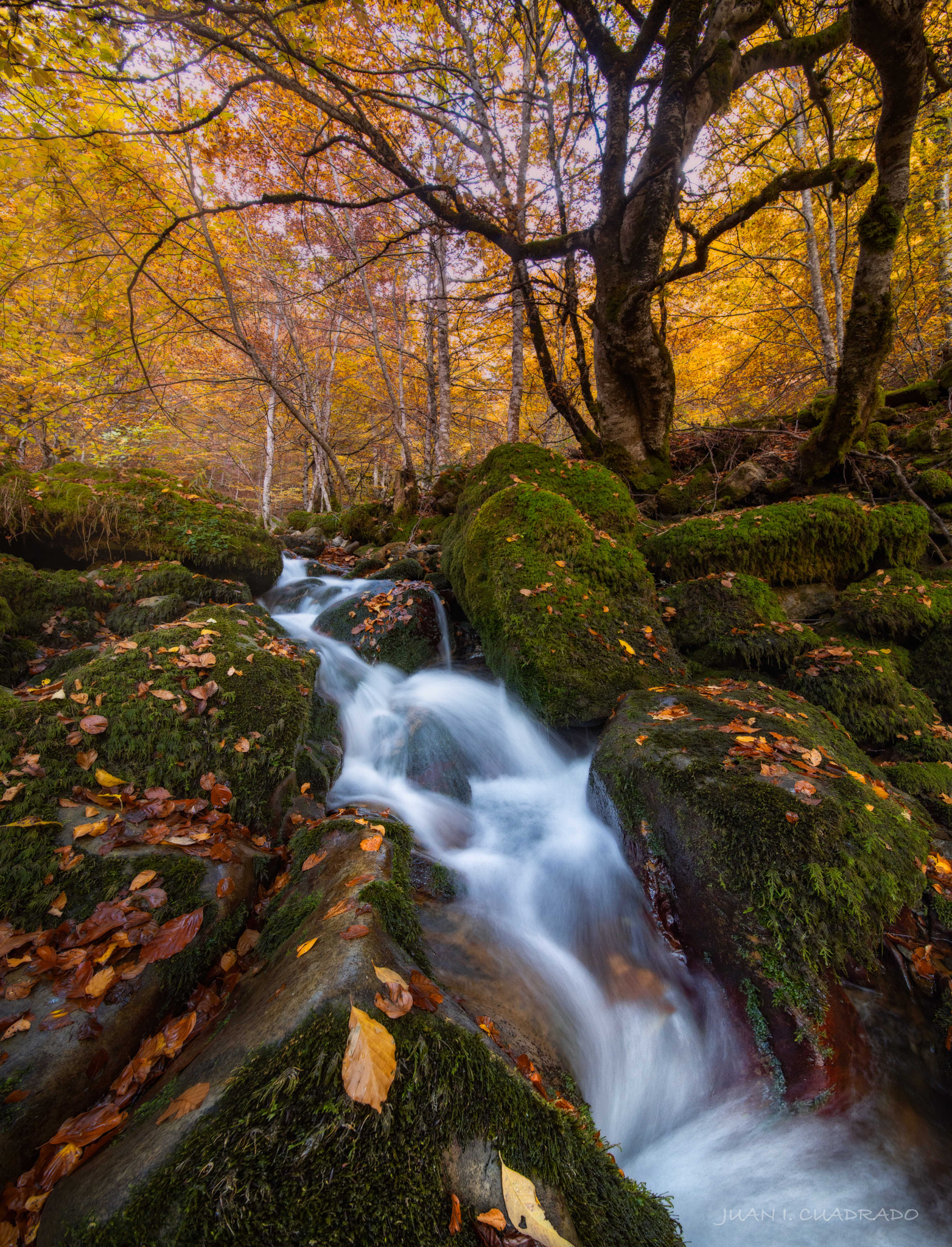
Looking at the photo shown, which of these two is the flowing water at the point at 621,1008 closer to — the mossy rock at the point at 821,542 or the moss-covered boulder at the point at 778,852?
the moss-covered boulder at the point at 778,852

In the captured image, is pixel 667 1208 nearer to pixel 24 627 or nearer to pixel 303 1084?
pixel 303 1084

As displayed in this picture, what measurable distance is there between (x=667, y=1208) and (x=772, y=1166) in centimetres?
63

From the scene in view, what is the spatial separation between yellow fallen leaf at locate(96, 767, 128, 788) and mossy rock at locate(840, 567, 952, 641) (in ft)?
22.7

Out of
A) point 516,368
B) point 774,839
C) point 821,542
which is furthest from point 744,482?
point 774,839

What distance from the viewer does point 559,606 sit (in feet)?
15.3

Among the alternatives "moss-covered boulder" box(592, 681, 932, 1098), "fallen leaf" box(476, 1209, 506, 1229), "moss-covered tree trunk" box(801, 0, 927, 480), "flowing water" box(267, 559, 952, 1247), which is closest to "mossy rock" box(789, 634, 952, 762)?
"moss-covered boulder" box(592, 681, 932, 1098)

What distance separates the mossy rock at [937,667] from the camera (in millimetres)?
4648

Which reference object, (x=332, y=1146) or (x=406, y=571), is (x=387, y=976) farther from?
(x=406, y=571)

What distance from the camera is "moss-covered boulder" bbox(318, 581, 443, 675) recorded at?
6.25 meters

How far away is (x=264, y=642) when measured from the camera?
4.31 metres

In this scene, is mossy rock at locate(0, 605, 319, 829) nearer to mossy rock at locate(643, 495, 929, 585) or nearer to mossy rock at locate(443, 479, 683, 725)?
mossy rock at locate(443, 479, 683, 725)

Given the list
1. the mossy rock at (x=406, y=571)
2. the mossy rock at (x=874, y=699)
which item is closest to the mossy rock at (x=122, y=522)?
the mossy rock at (x=406, y=571)

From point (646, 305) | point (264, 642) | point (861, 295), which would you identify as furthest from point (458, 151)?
point (264, 642)

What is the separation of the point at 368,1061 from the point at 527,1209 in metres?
0.56
